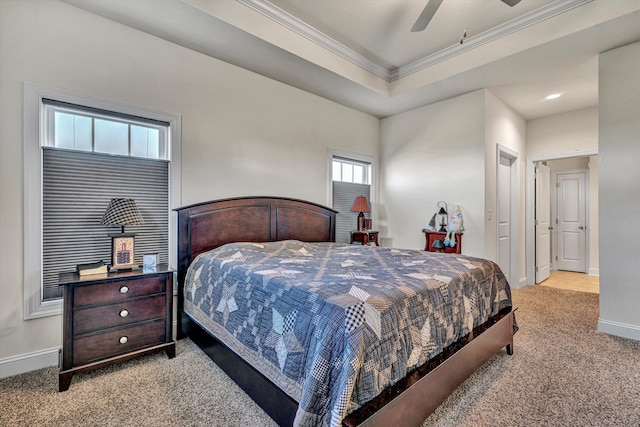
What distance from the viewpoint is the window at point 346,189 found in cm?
440

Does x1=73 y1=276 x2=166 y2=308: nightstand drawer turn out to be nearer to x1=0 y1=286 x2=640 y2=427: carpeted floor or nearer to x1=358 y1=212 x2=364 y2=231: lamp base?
x1=0 y1=286 x2=640 y2=427: carpeted floor

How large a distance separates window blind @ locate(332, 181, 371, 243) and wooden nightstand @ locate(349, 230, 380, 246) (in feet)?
0.51

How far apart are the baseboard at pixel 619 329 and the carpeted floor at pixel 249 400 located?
0.24m

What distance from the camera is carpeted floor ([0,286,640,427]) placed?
5.48ft

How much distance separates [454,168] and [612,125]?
1.58 metres

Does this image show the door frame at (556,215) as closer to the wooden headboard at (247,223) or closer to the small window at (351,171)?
the small window at (351,171)

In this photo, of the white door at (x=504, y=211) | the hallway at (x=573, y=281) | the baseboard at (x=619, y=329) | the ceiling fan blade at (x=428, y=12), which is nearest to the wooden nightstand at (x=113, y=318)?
the ceiling fan blade at (x=428, y=12)

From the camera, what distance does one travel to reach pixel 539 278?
4965 mm

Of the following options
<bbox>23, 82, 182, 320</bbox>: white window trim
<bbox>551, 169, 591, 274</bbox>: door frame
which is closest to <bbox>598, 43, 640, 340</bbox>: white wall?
<bbox>551, 169, 591, 274</bbox>: door frame

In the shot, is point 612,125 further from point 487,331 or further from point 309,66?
point 309,66

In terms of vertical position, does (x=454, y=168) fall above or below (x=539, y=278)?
above

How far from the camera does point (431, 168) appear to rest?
435 cm

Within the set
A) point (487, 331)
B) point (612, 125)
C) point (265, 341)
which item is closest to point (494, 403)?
point (487, 331)

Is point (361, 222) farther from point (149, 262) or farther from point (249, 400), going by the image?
point (249, 400)
